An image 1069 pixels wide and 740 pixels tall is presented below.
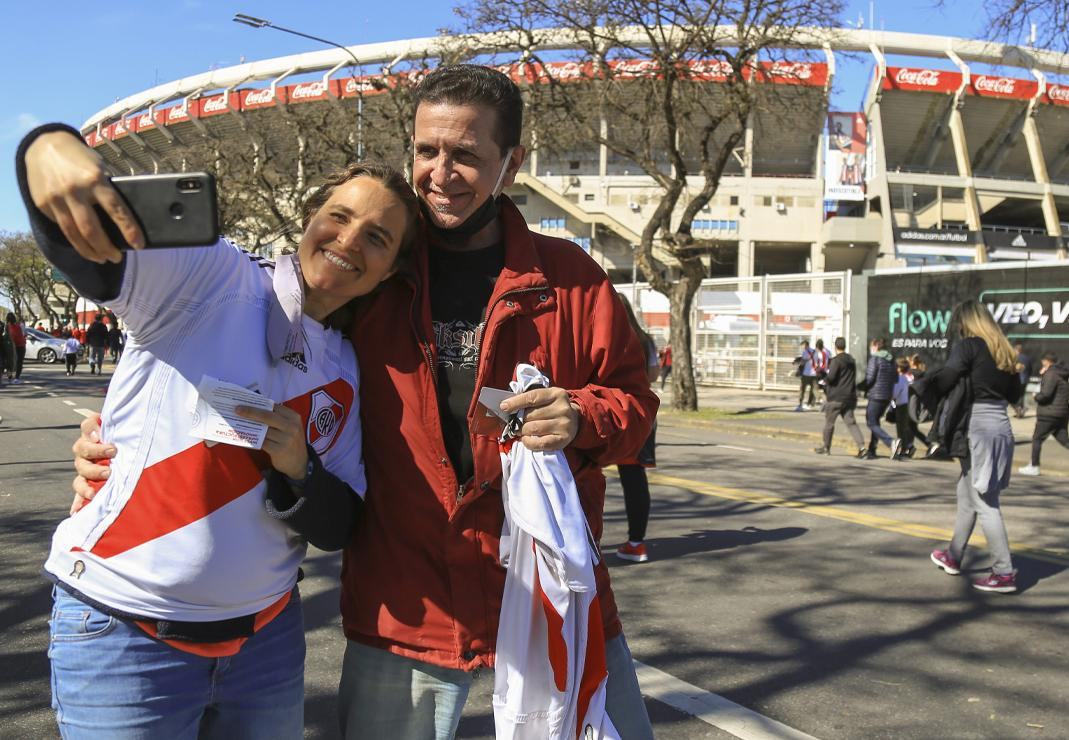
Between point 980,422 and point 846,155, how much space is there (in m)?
51.2

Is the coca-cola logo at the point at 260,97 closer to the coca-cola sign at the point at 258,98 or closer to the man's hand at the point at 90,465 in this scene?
the coca-cola sign at the point at 258,98

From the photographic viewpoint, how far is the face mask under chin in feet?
6.85

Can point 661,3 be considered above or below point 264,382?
above

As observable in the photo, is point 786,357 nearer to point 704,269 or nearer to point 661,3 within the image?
point 704,269

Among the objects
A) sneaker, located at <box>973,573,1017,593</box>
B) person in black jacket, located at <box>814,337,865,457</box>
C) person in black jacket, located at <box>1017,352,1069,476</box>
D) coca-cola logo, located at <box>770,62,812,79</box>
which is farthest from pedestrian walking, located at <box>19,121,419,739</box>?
coca-cola logo, located at <box>770,62,812,79</box>

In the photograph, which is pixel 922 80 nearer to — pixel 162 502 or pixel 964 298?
pixel 964 298

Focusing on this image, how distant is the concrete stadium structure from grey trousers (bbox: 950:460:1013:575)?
1808 inches

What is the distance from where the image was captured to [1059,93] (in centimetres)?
5250

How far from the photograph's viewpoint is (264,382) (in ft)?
5.76

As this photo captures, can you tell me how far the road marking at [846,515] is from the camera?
718cm

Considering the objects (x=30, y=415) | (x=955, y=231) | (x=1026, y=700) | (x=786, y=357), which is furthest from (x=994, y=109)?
(x=1026, y=700)

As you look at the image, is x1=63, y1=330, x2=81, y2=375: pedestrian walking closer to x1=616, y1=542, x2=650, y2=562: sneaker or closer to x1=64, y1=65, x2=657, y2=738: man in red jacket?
x1=616, y1=542, x2=650, y2=562: sneaker

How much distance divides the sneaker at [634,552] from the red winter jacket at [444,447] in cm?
459

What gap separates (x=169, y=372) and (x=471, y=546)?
2.43ft
